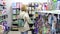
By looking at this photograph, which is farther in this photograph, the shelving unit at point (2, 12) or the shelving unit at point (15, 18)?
the shelving unit at point (15, 18)

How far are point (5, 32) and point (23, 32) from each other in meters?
0.50

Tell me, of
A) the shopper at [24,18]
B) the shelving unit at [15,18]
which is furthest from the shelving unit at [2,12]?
the shopper at [24,18]

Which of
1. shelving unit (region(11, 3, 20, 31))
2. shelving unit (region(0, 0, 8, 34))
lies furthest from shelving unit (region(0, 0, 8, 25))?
shelving unit (region(11, 3, 20, 31))

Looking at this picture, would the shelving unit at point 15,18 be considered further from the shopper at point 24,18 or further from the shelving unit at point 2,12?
the shelving unit at point 2,12

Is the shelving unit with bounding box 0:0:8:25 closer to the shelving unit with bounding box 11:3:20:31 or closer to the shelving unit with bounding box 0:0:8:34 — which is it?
the shelving unit with bounding box 0:0:8:34

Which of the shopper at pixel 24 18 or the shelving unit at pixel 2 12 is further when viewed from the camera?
the shopper at pixel 24 18

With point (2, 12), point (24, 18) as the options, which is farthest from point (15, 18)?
point (2, 12)

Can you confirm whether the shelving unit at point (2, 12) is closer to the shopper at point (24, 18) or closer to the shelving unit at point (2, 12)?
the shelving unit at point (2, 12)

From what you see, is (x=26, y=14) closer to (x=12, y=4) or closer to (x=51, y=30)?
(x=12, y=4)

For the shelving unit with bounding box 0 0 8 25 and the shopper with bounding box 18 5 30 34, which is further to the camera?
the shopper with bounding box 18 5 30 34

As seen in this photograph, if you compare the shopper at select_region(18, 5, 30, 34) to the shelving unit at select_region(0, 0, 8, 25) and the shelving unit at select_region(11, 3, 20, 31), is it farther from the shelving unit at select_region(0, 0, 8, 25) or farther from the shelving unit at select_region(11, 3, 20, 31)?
the shelving unit at select_region(0, 0, 8, 25)

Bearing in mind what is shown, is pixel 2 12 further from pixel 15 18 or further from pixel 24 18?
pixel 24 18

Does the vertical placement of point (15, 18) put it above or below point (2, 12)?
below

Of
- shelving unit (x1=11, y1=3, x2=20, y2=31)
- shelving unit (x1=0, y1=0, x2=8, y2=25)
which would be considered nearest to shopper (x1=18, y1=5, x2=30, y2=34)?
shelving unit (x1=11, y1=3, x2=20, y2=31)
